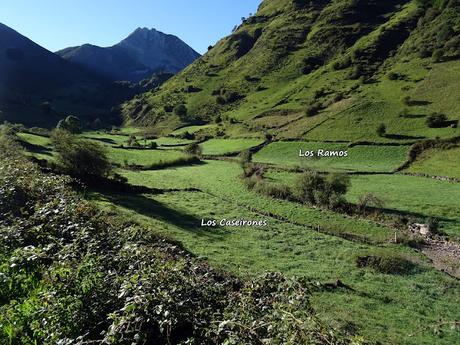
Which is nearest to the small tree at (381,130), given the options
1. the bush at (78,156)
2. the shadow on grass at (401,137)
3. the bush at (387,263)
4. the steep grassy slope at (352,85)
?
the shadow on grass at (401,137)

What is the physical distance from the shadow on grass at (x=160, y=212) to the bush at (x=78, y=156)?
23.8 feet

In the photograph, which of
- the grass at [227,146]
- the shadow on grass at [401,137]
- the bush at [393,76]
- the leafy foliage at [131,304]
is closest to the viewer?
the leafy foliage at [131,304]

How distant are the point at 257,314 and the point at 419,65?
137476 mm

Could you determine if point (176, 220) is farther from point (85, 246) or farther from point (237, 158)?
point (237, 158)

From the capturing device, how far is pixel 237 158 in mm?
93125

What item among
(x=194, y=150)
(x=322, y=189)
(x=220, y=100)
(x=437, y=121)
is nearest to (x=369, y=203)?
(x=322, y=189)

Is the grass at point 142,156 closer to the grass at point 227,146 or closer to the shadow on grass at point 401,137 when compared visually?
the grass at point 227,146

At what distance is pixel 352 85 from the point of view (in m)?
129

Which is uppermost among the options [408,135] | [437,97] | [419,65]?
[419,65]

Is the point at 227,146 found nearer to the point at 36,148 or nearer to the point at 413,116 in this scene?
the point at 413,116

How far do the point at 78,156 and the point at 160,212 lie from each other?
1784 centimetres

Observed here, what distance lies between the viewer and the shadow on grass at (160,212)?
38306mm

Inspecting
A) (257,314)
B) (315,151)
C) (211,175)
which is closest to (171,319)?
(257,314)

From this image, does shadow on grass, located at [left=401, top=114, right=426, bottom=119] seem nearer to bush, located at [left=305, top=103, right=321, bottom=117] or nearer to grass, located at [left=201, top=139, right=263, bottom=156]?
bush, located at [left=305, top=103, right=321, bottom=117]
